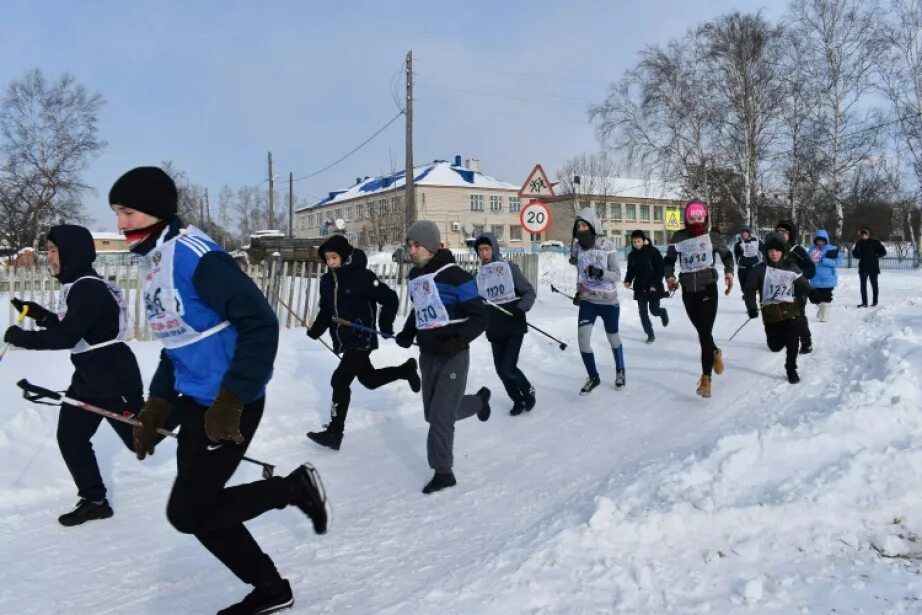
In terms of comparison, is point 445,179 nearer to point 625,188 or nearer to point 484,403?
point 625,188

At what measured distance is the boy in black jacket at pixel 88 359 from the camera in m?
4.36

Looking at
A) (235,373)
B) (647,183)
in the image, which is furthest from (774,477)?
(647,183)

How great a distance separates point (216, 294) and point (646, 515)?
2.41 metres

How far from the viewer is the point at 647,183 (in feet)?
101

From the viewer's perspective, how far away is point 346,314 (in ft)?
19.9

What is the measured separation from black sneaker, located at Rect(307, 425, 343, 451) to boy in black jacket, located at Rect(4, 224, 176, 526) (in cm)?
166

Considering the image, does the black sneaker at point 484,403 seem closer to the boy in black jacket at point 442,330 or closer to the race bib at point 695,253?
the boy in black jacket at point 442,330

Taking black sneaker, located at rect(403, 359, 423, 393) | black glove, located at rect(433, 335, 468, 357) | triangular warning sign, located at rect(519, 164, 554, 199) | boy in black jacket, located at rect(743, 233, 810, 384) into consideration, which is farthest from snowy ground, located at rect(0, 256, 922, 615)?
triangular warning sign, located at rect(519, 164, 554, 199)

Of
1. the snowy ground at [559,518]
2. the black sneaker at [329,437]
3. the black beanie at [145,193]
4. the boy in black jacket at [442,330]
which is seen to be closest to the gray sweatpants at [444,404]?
the boy in black jacket at [442,330]

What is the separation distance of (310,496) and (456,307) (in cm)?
209

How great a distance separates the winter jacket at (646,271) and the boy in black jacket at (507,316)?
410 centimetres

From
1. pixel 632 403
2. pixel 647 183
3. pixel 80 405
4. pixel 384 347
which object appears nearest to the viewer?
pixel 80 405

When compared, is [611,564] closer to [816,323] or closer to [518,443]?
[518,443]

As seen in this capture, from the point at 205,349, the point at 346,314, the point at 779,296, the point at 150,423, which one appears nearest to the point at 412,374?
the point at 346,314
